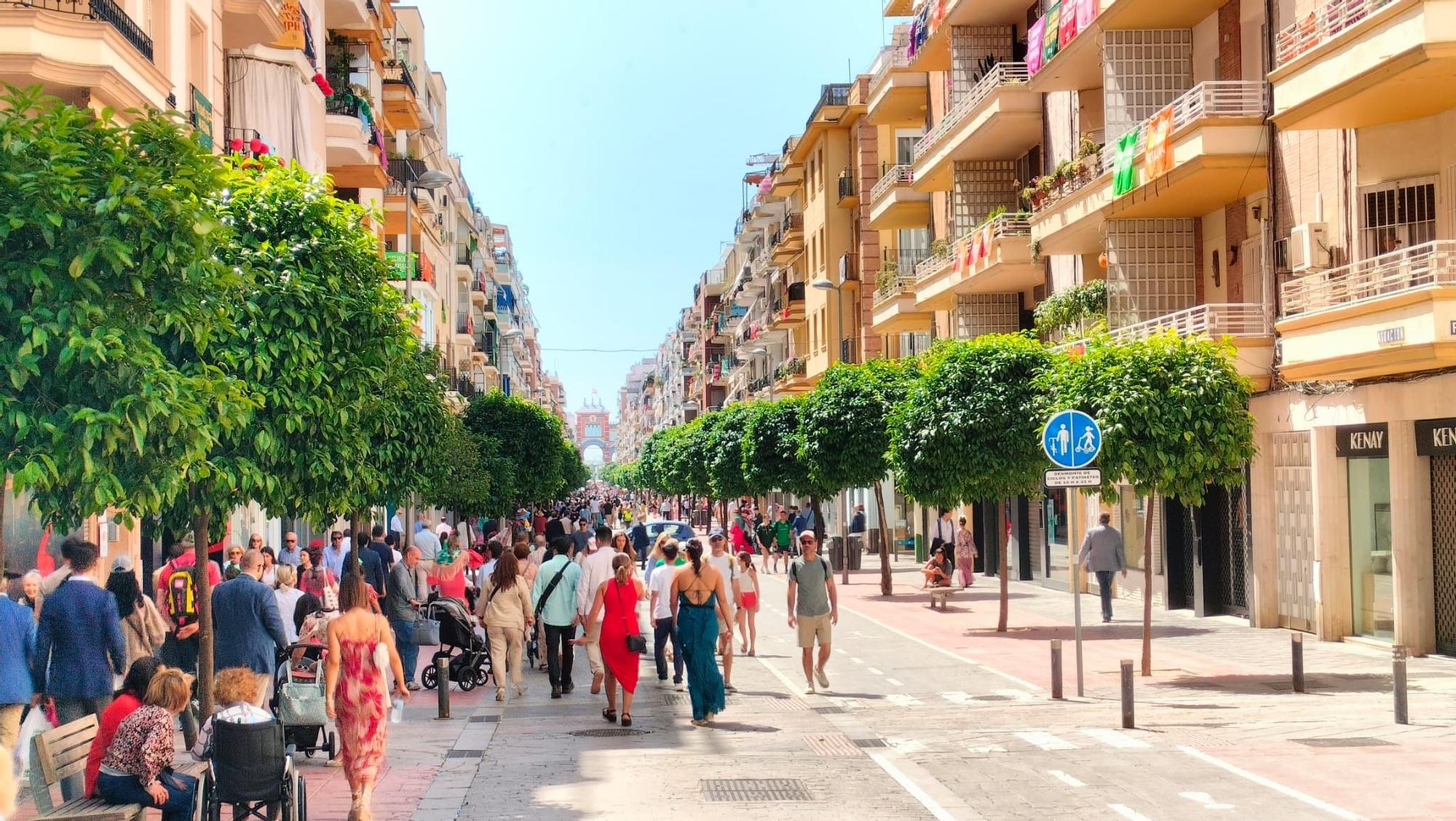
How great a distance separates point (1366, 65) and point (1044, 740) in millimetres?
9774

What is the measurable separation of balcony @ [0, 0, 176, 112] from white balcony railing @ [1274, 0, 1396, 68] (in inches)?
571

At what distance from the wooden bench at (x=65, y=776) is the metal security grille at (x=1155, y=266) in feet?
73.2

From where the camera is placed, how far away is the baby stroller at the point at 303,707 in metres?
12.9

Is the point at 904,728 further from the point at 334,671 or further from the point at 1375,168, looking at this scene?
the point at 1375,168

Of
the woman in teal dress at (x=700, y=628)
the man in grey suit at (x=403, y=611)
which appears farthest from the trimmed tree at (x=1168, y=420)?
the man in grey suit at (x=403, y=611)

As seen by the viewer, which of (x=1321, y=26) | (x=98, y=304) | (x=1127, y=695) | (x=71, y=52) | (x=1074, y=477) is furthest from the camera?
(x=1321, y=26)

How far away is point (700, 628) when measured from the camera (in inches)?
607

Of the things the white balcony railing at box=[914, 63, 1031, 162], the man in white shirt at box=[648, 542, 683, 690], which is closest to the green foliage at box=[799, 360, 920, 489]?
the white balcony railing at box=[914, 63, 1031, 162]

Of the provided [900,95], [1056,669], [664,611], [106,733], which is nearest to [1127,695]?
[1056,669]

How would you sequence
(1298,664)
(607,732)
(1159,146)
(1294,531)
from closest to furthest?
1. (607,732)
2. (1298,664)
3. (1294,531)
4. (1159,146)

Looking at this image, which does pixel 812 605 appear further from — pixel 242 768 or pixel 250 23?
pixel 250 23

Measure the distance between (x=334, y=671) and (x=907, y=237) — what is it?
154ft

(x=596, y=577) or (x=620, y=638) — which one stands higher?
(x=596, y=577)

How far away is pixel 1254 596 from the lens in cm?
2467
